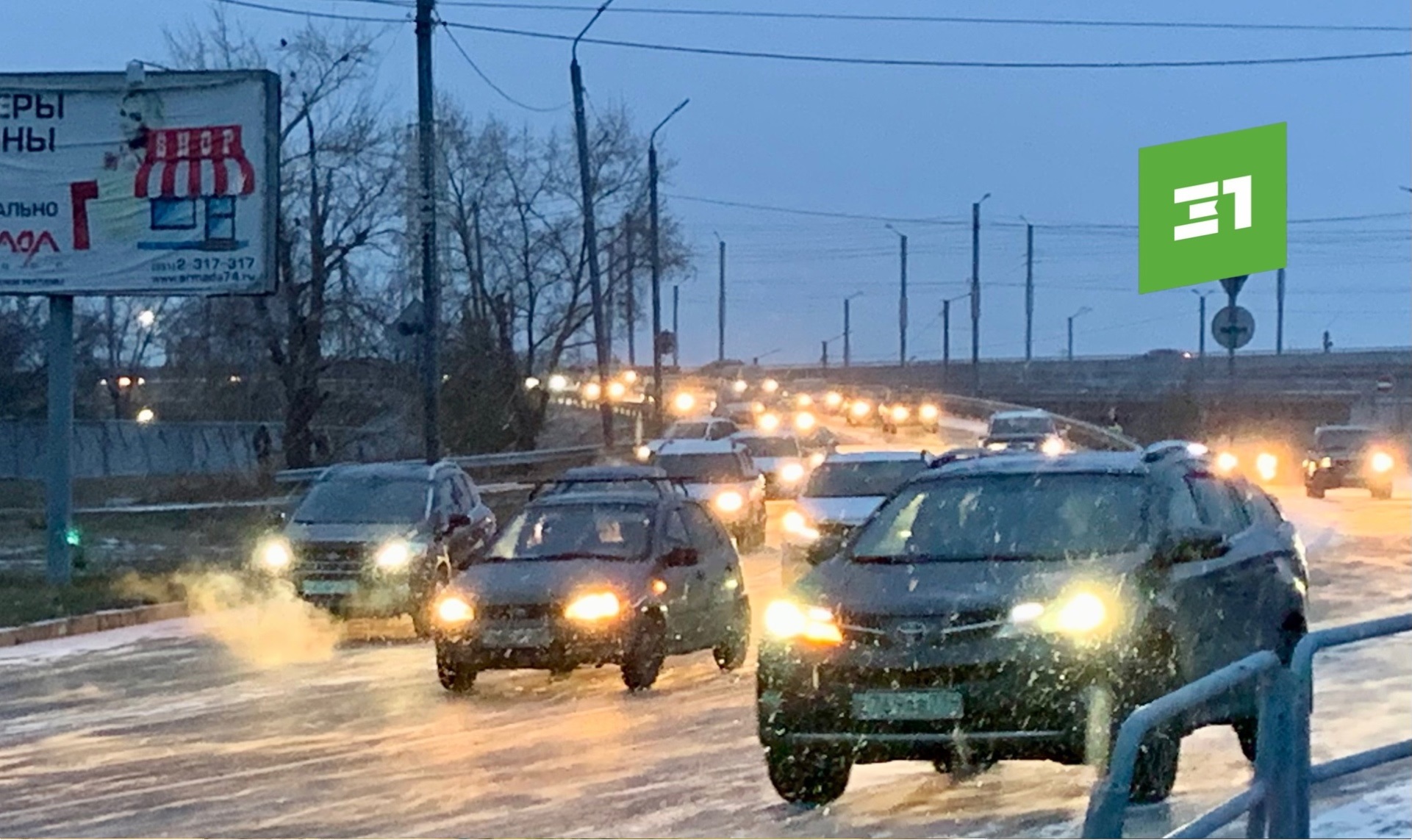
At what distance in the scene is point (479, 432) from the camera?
53.8 m

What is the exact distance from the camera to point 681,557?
16.1m

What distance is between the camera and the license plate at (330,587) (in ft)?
67.7

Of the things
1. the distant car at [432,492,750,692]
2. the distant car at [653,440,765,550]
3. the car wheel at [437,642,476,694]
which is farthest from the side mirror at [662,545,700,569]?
the distant car at [653,440,765,550]

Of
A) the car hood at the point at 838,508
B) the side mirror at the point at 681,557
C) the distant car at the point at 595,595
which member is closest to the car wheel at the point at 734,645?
the distant car at the point at 595,595

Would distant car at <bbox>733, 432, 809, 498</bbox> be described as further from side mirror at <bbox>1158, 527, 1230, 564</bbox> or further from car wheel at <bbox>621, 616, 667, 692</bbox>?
side mirror at <bbox>1158, 527, 1230, 564</bbox>

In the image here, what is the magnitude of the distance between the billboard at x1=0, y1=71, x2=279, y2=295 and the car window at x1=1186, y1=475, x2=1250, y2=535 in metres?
17.3

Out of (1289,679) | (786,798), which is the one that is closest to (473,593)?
(786,798)

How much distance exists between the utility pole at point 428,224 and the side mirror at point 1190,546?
19681mm

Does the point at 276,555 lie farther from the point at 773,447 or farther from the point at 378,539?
the point at 773,447

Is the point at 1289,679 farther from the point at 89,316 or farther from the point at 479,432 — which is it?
the point at 89,316

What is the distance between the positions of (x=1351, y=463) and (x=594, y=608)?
32.7m

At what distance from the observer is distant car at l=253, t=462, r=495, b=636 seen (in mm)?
20609

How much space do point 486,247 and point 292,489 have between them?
20.2m

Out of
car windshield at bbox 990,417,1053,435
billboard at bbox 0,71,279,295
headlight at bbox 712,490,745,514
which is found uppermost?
billboard at bbox 0,71,279,295
